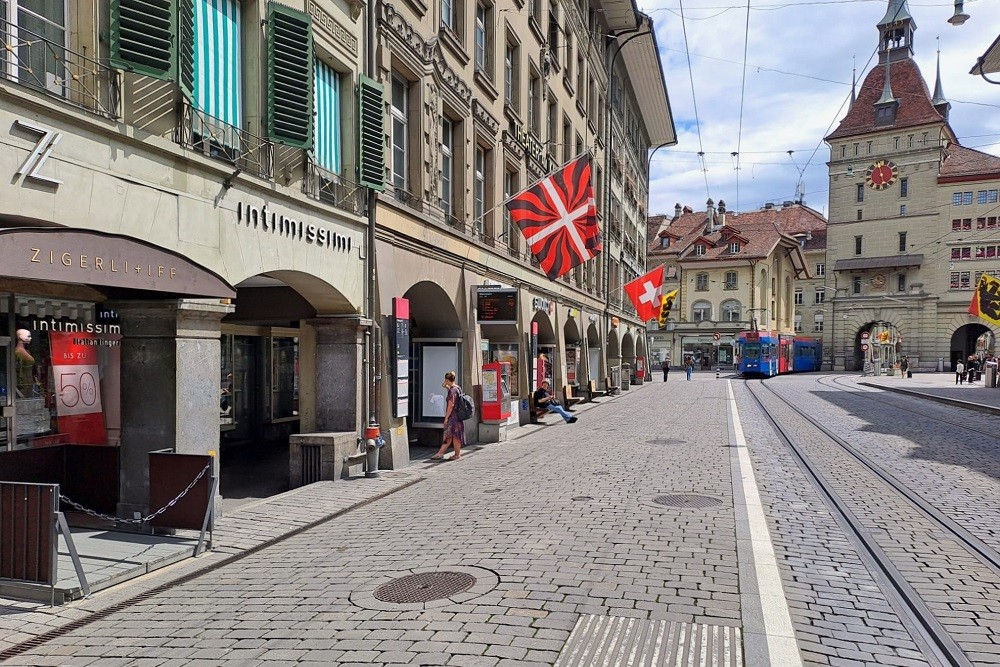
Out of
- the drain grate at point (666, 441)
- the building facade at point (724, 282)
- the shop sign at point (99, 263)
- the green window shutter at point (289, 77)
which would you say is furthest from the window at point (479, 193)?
the building facade at point (724, 282)

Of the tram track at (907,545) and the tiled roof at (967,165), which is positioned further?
the tiled roof at (967,165)

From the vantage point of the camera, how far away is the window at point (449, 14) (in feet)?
51.4

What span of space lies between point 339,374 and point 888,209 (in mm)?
70066

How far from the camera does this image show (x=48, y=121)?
629 cm

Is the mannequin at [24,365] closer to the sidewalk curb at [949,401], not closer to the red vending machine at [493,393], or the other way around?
the red vending machine at [493,393]

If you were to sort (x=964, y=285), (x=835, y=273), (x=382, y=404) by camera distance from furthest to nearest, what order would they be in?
(x=835, y=273) < (x=964, y=285) < (x=382, y=404)

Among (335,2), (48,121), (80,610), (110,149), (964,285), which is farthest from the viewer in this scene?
(964,285)

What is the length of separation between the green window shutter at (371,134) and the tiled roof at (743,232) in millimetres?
62608

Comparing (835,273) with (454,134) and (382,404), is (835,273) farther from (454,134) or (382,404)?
(382,404)

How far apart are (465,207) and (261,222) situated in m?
→ 7.78

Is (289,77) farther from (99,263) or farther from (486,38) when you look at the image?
(486,38)

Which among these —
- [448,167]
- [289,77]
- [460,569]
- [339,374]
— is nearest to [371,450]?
[339,374]

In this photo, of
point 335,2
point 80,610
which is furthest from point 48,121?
point 335,2

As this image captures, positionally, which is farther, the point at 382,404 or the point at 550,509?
the point at 382,404
